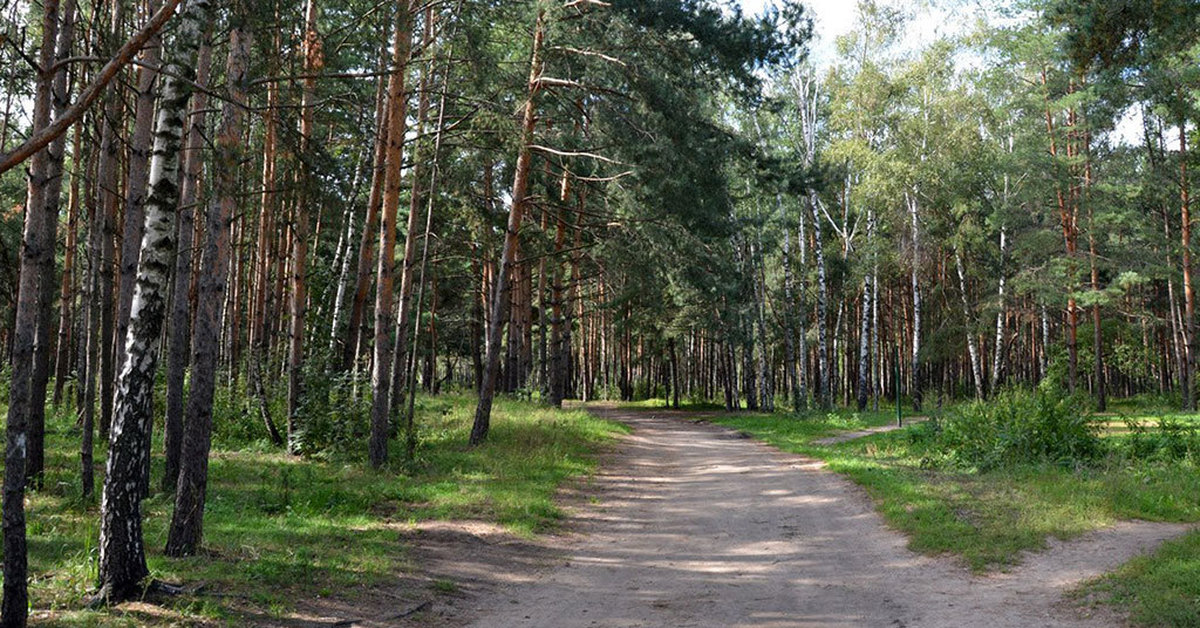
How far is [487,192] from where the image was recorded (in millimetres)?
23219

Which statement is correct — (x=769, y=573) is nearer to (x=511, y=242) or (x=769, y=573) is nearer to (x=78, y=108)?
(x=78, y=108)

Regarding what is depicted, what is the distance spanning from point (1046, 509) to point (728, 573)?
171 inches

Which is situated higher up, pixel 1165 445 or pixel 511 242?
pixel 511 242

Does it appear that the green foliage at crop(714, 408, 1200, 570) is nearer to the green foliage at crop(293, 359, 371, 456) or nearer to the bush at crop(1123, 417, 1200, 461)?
the bush at crop(1123, 417, 1200, 461)

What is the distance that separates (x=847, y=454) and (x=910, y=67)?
66.7 ft

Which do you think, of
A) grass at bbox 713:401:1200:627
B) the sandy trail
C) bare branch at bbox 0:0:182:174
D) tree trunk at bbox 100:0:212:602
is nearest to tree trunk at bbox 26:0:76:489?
tree trunk at bbox 100:0:212:602

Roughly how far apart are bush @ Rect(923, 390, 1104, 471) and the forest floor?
308 cm

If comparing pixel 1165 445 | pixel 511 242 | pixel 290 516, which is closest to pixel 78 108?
pixel 290 516

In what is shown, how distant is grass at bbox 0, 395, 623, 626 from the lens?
600 cm

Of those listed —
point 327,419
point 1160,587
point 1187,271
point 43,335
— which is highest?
point 1187,271

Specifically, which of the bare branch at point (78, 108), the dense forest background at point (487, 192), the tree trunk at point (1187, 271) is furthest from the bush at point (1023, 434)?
the tree trunk at point (1187, 271)

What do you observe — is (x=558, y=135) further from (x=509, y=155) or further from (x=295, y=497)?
(x=295, y=497)

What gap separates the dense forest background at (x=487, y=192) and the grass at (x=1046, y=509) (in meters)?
5.30

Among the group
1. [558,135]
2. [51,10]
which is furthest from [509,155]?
[51,10]
